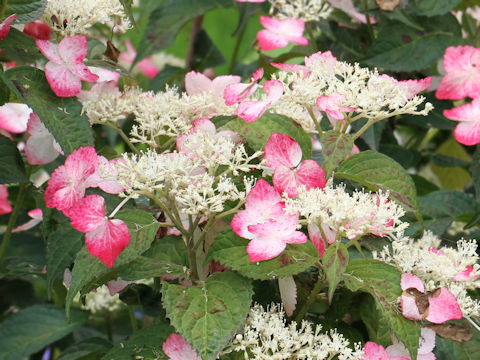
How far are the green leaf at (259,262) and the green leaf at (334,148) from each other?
63 millimetres

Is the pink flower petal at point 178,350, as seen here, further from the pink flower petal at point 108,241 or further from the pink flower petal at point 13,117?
the pink flower petal at point 13,117

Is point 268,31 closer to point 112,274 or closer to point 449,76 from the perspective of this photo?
point 449,76

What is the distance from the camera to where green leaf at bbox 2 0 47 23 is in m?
0.63

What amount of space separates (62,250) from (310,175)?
0.78 feet

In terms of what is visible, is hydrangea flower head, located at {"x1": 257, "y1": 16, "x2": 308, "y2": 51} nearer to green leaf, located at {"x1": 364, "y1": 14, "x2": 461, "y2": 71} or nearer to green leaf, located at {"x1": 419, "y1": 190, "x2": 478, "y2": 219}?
green leaf, located at {"x1": 364, "y1": 14, "x2": 461, "y2": 71}

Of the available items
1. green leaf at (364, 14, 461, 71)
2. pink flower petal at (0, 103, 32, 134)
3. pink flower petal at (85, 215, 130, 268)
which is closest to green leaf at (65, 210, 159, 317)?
pink flower petal at (85, 215, 130, 268)

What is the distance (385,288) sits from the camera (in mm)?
522

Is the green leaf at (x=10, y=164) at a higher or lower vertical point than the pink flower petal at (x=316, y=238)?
lower


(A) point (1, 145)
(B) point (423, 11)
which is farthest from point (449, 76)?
(A) point (1, 145)

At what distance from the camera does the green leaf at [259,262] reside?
526 mm

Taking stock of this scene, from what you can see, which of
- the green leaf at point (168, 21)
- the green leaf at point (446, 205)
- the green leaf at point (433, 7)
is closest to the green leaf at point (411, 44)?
the green leaf at point (433, 7)

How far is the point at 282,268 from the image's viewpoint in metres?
0.53

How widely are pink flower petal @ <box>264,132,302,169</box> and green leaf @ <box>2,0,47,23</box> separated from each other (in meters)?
0.24

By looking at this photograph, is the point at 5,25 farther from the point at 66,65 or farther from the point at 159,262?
the point at 159,262
